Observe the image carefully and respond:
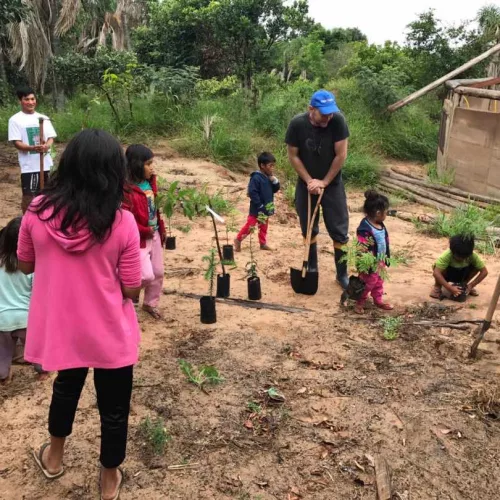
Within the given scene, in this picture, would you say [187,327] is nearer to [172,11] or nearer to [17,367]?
[17,367]

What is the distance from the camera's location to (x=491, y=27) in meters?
13.7

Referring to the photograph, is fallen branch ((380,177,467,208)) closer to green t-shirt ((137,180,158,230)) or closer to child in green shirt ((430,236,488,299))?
child in green shirt ((430,236,488,299))

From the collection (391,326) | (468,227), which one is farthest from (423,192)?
(391,326)

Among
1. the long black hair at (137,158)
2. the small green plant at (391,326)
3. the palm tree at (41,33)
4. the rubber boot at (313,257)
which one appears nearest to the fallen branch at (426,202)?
the rubber boot at (313,257)

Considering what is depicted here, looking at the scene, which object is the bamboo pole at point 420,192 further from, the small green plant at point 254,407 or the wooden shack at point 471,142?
the small green plant at point 254,407

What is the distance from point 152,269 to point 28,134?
9.45 ft

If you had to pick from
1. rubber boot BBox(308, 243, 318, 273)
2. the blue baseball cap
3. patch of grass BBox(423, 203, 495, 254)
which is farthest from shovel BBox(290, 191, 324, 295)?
patch of grass BBox(423, 203, 495, 254)

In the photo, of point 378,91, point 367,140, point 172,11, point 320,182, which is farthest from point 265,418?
point 172,11

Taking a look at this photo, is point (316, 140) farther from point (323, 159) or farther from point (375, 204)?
point (375, 204)

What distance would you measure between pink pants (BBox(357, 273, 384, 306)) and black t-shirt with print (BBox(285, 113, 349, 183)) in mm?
921

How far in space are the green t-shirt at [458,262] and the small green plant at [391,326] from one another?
0.90 metres

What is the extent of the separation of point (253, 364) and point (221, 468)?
1.05m

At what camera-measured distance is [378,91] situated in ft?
41.5

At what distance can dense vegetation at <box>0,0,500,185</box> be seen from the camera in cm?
1145
